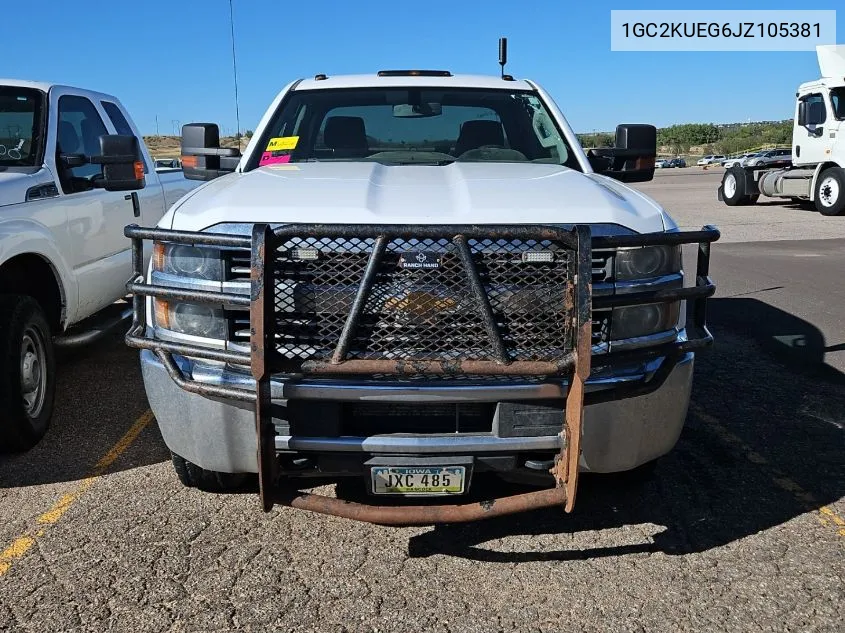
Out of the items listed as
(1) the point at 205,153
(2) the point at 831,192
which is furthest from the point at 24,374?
(2) the point at 831,192

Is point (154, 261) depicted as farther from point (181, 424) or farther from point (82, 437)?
point (82, 437)

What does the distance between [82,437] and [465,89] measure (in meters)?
3.05

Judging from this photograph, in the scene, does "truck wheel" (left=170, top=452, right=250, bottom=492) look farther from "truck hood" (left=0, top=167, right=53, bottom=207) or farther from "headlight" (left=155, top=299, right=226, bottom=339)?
"truck hood" (left=0, top=167, right=53, bottom=207)

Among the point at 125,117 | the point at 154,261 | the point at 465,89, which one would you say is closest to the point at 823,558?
the point at 154,261

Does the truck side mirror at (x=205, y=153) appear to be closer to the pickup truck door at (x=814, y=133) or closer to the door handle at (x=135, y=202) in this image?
the door handle at (x=135, y=202)

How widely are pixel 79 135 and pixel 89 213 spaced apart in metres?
0.70

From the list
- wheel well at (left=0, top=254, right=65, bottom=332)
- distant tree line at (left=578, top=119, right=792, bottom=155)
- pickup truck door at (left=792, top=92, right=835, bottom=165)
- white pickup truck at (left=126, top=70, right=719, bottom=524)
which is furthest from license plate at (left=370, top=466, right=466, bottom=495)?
distant tree line at (left=578, top=119, right=792, bottom=155)

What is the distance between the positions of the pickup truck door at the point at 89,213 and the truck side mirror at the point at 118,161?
21 centimetres

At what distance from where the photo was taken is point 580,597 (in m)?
2.99

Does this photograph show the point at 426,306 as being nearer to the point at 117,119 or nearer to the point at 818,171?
the point at 117,119

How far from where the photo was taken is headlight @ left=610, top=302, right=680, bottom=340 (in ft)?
9.55

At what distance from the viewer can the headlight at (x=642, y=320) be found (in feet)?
9.55

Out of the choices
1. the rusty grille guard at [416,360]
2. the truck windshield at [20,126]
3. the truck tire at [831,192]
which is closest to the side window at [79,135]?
the truck windshield at [20,126]

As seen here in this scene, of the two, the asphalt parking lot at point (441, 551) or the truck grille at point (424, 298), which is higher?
the truck grille at point (424, 298)
